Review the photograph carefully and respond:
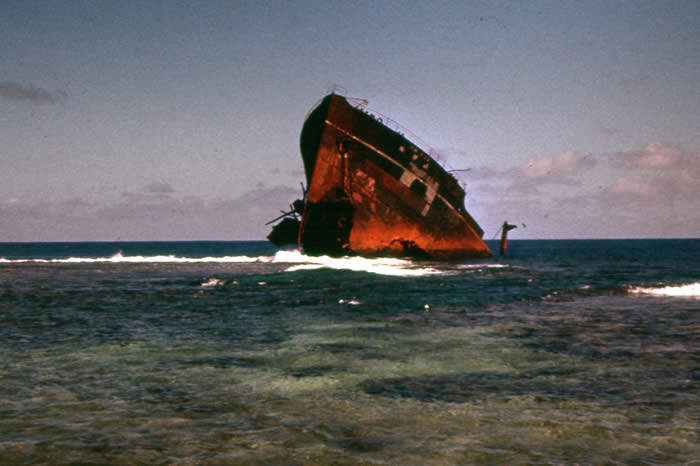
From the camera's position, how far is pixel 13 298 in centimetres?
1892

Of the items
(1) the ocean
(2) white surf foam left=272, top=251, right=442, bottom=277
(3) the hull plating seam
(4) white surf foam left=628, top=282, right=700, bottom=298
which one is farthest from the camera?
(3) the hull plating seam

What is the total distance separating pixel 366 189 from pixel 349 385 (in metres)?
27.1

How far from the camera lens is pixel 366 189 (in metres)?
33.7

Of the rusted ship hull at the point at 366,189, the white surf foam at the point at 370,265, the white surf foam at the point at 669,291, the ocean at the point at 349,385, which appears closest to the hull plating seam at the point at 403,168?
the rusted ship hull at the point at 366,189

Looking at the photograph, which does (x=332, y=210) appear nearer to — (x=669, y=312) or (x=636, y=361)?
(x=669, y=312)

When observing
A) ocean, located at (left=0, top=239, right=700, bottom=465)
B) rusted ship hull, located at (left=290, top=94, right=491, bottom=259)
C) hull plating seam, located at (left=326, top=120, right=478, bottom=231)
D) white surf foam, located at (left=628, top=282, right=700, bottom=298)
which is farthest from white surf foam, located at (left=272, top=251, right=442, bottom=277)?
ocean, located at (left=0, top=239, right=700, bottom=465)

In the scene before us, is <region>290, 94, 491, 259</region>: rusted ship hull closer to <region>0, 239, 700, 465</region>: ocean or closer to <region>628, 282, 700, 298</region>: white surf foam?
<region>628, 282, 700, 298</region>: white surf foam

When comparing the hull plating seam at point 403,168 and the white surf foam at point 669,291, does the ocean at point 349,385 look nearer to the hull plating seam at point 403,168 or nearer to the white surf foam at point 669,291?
the white surf foam at point 669,291

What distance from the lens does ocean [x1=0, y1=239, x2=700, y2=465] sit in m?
4.60

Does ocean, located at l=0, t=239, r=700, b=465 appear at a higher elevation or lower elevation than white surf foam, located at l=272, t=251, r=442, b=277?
lower

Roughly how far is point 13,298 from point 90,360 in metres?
13.2

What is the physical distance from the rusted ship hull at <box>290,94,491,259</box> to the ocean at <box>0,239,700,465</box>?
18599 mm

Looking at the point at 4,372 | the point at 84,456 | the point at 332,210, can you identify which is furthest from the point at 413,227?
the point at 84,456

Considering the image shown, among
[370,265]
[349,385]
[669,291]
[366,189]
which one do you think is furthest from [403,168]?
[349,385]
